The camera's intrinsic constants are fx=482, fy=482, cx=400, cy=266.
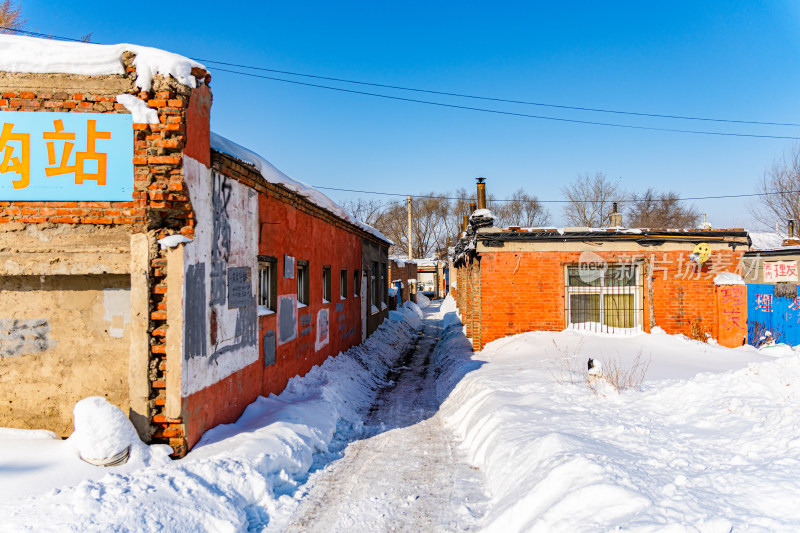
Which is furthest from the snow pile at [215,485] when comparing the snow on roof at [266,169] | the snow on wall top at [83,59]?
the snow on wall top at [83,59]

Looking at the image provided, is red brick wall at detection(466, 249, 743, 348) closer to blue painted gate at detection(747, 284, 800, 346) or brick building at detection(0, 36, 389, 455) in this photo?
blue painted gate at detection(747, 284, 800, 346)

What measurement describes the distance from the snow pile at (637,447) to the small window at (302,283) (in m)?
3.63

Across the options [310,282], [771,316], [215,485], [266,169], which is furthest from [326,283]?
[771,316]

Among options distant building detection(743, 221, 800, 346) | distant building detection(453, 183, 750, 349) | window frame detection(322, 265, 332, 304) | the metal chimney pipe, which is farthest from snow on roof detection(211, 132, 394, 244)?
distant building detection(743, 221, 800, 346)

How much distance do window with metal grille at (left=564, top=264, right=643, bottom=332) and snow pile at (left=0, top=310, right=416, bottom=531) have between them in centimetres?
708

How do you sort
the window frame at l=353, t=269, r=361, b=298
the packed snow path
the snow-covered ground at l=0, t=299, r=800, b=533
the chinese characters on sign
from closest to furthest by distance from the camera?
the snow-covered ground at l=0, t=299, r=800, b=533
the packed snow path
the window frame at l=353, t=269, r=361, b=298
the chinese characters on sign

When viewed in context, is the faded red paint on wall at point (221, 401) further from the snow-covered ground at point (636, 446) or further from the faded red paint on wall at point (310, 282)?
the snow-covered ground at point (636, 446)

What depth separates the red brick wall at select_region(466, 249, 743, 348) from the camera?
1237 centimetres

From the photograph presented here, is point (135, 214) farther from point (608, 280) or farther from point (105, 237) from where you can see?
point (608, 280)

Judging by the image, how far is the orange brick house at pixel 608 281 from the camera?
1233 centimetres

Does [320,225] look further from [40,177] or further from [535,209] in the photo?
[535,209]

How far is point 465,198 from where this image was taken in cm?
5953

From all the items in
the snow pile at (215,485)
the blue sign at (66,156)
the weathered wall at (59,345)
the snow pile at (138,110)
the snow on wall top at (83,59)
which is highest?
the snow on wall top at (83,59)

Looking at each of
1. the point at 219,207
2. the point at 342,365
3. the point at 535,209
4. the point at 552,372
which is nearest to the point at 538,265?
the point at 552,372
